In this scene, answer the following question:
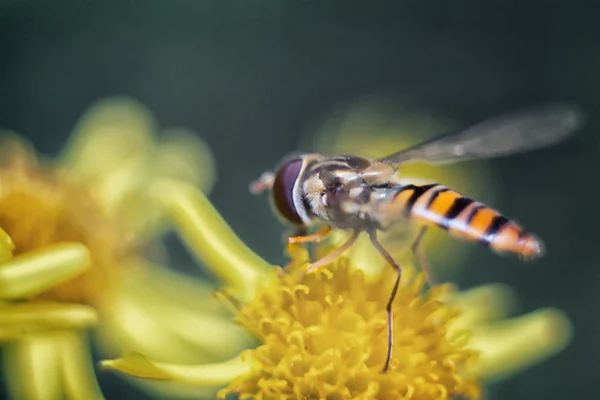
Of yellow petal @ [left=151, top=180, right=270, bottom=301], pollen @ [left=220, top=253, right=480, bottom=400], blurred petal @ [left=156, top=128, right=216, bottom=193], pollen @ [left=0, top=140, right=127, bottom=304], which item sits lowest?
pollen @ [left=220, top=253, right=480, bottom=400]

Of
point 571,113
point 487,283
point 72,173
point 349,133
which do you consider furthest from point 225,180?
point 571,113

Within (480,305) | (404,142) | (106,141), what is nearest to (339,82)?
(404,142)

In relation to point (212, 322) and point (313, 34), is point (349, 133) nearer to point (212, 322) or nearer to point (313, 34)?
point (313, 34)

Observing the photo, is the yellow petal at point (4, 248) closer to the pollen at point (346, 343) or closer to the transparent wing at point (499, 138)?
the pollen at point (346, 343)

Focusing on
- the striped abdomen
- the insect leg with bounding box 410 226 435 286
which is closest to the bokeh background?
the insect leg with bounding box 410 226 435 286

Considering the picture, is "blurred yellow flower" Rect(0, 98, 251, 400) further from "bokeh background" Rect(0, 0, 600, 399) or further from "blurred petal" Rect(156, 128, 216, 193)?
"bokeh background" Rect(0, 0, 600, 399)

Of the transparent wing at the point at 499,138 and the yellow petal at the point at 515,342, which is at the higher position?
the transparent wing at the point at 499,138

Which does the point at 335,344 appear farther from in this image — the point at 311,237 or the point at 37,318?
the point at 37,318

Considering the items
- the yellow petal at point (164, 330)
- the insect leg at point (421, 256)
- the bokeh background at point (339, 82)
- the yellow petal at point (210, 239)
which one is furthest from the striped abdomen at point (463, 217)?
the bokeh background at point (339, 82)
